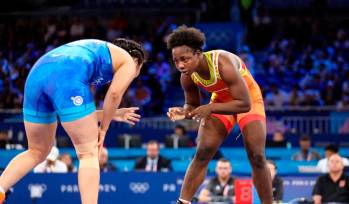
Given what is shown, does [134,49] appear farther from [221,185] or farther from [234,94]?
[221,185]

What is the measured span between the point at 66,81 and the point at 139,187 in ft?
15.5

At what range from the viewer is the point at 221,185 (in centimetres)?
954

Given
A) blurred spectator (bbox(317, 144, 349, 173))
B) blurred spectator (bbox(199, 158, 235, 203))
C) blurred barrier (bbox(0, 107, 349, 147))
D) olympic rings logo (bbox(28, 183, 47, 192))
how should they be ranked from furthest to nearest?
1. blurred barrier (bbox(0, 107, 349, 147))
2. blurred spectator (bbox(317, 144, 349, 173))
3. olympic rings logo (bbox(28, 183, 47, 192))
4. blurred spectator (bbox(199, 158, 235, 203))

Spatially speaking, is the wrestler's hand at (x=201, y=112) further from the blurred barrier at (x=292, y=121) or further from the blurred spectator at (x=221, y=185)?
the blurred barrier at (x=292, y=121)

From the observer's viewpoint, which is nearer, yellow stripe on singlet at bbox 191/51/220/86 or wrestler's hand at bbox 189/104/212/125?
wrestler's hand at bbox 189/104/212/125

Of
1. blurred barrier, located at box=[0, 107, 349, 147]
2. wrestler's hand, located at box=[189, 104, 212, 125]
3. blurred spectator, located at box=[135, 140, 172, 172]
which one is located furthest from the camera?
blurred barrier, located at box=[0, 107, 349, 147]

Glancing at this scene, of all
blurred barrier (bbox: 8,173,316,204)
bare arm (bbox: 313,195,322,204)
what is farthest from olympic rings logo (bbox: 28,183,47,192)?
bare arm (bbox: 313,195,322,204)

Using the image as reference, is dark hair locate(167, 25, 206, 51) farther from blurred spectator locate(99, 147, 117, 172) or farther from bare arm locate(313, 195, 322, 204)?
blurred spectator locate(99, 147, 117, 172)

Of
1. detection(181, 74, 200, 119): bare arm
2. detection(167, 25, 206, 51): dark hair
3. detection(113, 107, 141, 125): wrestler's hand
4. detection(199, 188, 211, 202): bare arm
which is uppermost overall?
detection(167, 25, 206, 51): dark hair

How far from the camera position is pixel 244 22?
2120cm

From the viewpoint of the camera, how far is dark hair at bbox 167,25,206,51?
5.87 m

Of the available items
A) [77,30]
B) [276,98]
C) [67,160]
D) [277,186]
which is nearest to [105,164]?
[67,160]

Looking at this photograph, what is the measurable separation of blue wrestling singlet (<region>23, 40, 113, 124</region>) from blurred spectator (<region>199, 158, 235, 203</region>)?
4.10 m

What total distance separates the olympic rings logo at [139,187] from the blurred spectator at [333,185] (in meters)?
2.19
